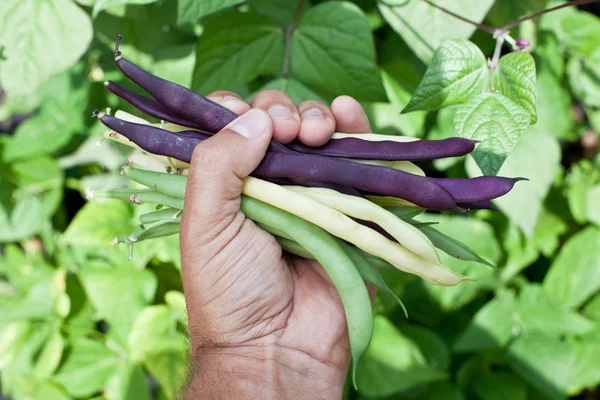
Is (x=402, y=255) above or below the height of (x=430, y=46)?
below

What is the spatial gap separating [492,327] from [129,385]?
1125 millimetres

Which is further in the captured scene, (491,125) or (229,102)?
(229,102)

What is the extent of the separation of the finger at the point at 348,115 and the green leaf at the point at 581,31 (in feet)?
2.90

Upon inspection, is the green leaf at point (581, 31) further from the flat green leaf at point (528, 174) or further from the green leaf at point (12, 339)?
the green leaf at point (12, 339)

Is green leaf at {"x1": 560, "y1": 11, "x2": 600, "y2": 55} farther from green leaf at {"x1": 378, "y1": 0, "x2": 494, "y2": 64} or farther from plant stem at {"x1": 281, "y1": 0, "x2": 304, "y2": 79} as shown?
plant stem at {"x1": 281, "y1": 0, "x2": 304, "y2": 79}

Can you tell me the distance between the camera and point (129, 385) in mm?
1688

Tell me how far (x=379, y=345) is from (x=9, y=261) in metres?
1.45

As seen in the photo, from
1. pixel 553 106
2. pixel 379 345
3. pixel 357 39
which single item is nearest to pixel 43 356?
pixel 379 345

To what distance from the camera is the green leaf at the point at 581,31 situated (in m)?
1.54

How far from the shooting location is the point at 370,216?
2.58 ft

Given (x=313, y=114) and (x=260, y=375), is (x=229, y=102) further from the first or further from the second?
(x=260, y=375)

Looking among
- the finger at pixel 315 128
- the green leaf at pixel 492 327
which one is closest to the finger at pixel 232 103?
the finger at pixel 315 128

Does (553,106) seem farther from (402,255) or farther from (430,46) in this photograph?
(402,255)

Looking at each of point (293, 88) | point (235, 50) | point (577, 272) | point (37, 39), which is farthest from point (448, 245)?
point (577, 272)
